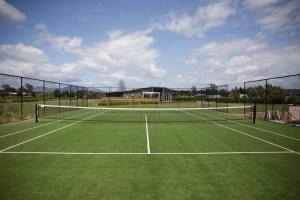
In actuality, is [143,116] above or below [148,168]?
above

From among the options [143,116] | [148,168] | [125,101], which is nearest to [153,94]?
[125,101]

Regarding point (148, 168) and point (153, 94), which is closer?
point (148, 168)

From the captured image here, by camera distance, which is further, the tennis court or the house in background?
the house in background

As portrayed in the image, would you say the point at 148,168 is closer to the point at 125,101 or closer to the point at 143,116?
the point at 143,116

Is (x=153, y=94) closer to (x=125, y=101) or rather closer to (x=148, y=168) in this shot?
(x=125, y=101)

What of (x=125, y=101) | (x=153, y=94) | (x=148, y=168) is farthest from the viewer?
(x=153, y=94)

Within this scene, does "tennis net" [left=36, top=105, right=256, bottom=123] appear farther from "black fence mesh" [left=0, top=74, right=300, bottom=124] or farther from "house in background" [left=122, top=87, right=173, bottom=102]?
"house in background" [left=122, top=87, right=173, bottom=102]

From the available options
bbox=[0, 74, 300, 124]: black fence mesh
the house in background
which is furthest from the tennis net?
the house in background

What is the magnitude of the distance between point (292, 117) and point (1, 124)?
2092cm

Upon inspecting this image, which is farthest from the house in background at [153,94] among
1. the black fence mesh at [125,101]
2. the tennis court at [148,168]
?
the tennis court at [148,168]

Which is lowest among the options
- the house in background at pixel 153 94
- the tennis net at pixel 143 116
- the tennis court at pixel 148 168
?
the tennis court at pixel 148 168

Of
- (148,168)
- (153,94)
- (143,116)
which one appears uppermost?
(153,94)

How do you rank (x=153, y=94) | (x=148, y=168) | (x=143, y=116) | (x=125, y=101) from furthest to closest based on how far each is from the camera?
(x=153, y=94)
(x=125, y=101)
(x=143, y=116)
(x=148, y=168)

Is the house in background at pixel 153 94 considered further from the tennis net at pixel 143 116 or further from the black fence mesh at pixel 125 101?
the tennis net at pixel 143 116
